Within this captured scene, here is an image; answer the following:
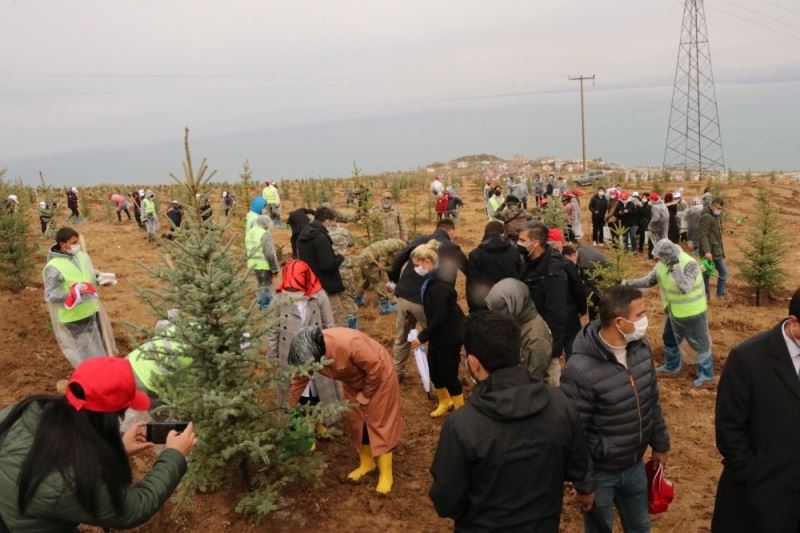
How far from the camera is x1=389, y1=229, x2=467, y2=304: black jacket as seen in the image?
577cm

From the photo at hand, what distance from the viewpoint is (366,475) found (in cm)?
480

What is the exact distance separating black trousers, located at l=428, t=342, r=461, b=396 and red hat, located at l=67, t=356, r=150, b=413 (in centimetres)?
360

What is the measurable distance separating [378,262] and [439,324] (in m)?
3.49

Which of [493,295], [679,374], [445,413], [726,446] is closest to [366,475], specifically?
[445,413]

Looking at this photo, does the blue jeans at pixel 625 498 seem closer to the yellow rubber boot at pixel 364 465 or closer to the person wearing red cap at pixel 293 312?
the yellow rubber boot at pixel 364 465

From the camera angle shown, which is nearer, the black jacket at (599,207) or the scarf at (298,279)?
the scarf at (298,279)

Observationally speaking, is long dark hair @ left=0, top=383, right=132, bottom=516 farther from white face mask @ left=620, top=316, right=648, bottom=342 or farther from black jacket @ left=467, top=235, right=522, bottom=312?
black jacket @ left=467, top=235, right=522, bottom=312

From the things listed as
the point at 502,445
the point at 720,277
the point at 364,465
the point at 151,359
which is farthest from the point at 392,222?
the point at 502,445

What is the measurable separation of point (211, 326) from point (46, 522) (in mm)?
1666

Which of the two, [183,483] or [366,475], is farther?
[366,475]

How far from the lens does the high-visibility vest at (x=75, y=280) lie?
5707 millimetres

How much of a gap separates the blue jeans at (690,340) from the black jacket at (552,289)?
6.32 ft

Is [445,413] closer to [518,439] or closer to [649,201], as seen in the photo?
[518,439]

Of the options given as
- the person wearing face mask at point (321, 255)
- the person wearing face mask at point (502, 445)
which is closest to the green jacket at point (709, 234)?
the person wearing face mask at point (321, 255)
